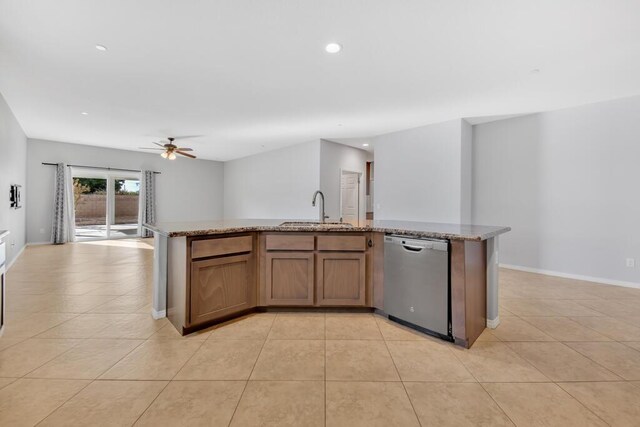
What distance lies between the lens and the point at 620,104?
389 centimetres

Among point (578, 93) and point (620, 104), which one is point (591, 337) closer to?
point (578, 93)

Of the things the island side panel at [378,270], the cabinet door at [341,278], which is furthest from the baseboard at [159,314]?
the island side panel at [378,270]

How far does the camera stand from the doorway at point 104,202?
7863mm

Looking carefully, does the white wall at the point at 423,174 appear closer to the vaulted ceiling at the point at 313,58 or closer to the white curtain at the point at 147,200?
the vaulted ceiling at the point at 313,58

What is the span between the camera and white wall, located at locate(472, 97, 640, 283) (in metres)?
3.87

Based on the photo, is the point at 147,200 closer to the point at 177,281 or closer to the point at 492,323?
the point at 177,281

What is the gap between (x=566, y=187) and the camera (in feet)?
14.1

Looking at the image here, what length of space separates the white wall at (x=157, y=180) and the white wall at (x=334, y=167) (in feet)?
16.5

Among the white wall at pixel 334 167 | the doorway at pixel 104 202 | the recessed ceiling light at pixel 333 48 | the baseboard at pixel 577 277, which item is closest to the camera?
the recessed ceiling light at pixel 333 48

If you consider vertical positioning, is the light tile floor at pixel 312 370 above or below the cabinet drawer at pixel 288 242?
below

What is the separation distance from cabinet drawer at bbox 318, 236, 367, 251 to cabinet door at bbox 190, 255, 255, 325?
0.69 meters

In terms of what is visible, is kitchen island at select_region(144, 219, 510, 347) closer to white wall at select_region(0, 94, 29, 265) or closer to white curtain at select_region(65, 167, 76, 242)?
white wall at select_region(0, 94, 29, 265)

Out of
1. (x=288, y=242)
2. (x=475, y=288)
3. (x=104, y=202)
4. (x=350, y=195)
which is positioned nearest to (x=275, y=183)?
(x=350, y=195)

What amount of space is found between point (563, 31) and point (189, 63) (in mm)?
3364
